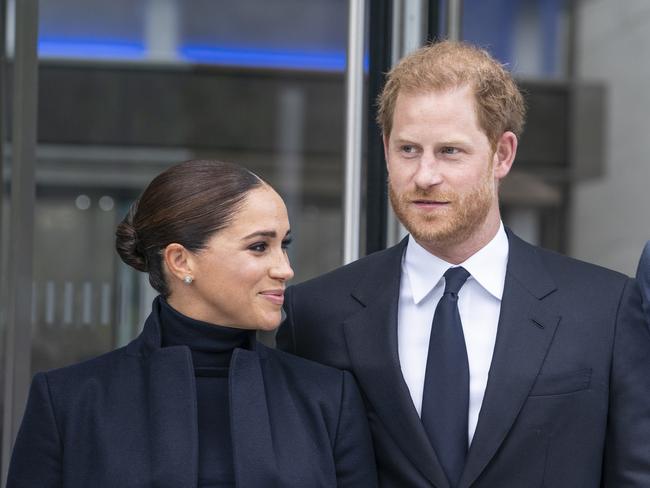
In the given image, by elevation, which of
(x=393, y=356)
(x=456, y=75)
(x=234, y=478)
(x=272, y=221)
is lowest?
(x=234, y=478)

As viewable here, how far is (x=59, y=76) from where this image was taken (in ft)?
26.6

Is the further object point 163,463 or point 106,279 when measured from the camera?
point 106,279

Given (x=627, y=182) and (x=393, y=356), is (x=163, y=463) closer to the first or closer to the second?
(x=393, y=356)

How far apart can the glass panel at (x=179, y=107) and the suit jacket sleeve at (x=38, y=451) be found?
4407 mm

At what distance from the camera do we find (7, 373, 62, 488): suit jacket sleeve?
2695 mm

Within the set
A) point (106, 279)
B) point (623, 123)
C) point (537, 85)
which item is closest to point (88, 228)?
point (106, 279)

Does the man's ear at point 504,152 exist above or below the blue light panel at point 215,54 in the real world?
below

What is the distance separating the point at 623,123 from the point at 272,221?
24.9 ft

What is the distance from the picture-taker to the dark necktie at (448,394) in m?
2.67

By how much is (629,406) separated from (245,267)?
2.78ft

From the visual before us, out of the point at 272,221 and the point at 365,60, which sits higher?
the point at 365,60

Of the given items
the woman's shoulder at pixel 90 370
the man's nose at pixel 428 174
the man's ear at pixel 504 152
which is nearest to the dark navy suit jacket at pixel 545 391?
the man's ear at pixel 504 152

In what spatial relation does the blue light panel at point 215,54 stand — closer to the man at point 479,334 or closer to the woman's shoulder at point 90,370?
the woman's shoulder at point 90,370

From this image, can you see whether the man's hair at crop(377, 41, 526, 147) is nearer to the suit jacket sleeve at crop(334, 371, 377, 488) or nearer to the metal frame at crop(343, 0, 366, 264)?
the suit jacket sleeve at crop(334, 371, 377, 488)
